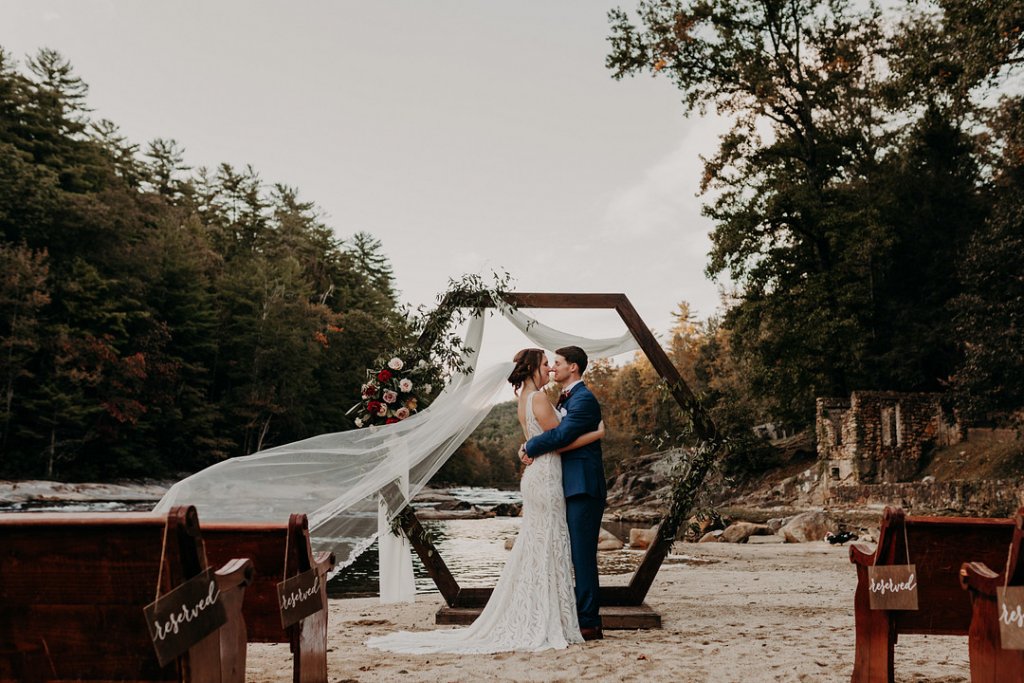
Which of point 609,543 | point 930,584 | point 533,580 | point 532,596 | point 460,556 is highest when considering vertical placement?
point 930,584

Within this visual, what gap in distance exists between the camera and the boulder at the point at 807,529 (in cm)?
1884

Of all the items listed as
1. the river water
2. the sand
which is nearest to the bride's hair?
the river water

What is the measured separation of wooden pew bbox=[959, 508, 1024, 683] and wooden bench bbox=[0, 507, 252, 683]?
274cm

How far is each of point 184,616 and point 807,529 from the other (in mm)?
18258

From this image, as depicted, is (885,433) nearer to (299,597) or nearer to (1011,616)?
(1011,616)

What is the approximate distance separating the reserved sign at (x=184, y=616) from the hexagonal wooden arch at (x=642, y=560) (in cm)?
465

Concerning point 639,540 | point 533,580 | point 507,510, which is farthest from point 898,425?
point 533,580

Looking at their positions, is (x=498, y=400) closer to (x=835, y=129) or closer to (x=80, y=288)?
(x=835, y=129)

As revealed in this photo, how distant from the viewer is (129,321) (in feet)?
135

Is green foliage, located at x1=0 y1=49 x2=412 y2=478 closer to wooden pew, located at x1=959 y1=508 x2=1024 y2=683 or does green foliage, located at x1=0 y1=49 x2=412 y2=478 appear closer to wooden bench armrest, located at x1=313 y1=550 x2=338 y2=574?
wooden bench armrest, located at x1=313 y1=550 x2=338 y2=574

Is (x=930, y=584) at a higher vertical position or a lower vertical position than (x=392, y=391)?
lower

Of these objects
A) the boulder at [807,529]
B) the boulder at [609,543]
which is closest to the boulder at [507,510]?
the boulder at [609,543]

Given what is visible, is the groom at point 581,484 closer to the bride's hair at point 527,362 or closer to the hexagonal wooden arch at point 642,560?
the bride's hair at point 527,362

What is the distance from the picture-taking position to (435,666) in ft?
18.1
